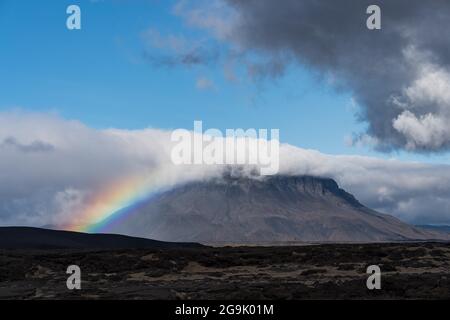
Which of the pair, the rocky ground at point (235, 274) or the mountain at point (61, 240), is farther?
the mountain at point (61, 240)

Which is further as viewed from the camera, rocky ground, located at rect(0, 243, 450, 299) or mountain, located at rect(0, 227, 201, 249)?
mountain, located at rect(0, 227, 201, 249)

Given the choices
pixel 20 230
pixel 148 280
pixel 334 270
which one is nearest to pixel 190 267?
pixel 148 280

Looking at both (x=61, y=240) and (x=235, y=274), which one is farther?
(x=61, y=240)

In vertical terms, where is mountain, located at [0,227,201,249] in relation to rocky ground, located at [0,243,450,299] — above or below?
below

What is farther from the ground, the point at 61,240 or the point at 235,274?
the point at 235,274

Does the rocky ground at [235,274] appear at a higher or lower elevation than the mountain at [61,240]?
higher
